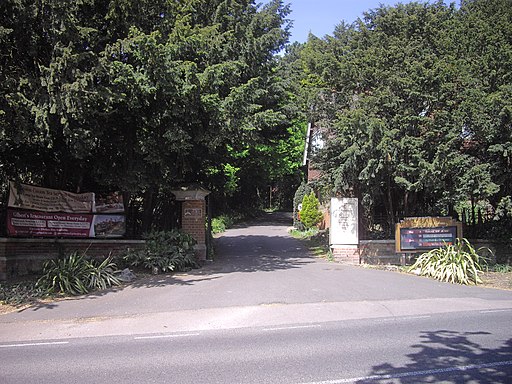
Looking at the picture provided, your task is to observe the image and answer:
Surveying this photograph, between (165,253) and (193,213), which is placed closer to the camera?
(165,253)

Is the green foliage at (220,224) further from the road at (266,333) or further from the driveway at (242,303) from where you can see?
the road at (266,333)

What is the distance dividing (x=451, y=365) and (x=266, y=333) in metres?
2.71

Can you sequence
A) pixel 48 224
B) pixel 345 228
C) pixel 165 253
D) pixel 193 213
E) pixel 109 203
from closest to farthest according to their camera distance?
1. pixel 48 224
2. pixel 165 253
3. pixel 109 203
4. pixel 193 213
5. pixel 345 228

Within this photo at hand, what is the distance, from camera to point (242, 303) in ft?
28.8

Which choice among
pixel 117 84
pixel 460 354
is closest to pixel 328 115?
pixel 117 84

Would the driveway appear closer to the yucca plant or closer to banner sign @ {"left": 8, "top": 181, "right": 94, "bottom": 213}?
the yucca plant

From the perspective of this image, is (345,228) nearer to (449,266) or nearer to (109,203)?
(449,266)

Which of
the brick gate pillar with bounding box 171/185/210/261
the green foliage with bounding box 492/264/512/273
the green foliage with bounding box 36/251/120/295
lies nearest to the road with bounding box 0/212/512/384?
the green foliage with bounding box 36/251/120/295

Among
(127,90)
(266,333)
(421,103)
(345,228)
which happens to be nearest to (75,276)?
(127,90)

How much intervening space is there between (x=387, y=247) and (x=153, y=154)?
8.49 m

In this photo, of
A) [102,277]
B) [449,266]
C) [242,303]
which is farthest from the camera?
[449,266]

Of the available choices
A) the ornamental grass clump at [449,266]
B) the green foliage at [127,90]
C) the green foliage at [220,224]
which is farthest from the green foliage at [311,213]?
the ornamental grass clump at [449,266]

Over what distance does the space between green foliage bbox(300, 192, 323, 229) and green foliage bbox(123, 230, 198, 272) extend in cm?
1374

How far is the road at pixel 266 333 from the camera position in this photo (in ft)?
16.1
